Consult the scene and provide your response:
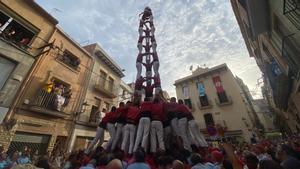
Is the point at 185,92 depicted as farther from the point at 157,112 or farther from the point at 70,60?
the point at 157,112

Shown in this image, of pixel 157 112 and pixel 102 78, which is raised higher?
pixel 102 78

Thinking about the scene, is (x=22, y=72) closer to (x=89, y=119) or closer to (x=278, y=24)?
(x=89, y=119)

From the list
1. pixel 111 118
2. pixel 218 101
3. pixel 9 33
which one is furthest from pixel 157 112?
pixel 218 101

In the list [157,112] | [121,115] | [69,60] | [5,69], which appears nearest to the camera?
[157,112]

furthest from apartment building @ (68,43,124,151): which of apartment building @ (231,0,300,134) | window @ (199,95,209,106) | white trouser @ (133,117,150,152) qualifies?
apartment building @ (231,0,300,134)

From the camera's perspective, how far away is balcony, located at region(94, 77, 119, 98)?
51.2 ft

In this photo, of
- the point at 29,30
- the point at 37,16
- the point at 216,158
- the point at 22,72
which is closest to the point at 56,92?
the point at 22,72

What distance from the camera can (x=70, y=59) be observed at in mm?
13602

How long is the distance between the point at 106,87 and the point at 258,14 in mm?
14672

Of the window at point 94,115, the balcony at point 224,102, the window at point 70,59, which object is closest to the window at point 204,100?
the balcony at point 224,102

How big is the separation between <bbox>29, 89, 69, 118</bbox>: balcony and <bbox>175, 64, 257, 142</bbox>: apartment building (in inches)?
708

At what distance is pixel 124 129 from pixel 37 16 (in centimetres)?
1106

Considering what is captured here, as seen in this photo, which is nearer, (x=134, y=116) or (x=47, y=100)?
(x=134, y=116)

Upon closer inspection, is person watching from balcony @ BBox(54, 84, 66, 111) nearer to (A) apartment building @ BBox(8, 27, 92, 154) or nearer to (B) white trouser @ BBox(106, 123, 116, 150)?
(A) apartment building @ BBox(8, 27, 92, 154)
